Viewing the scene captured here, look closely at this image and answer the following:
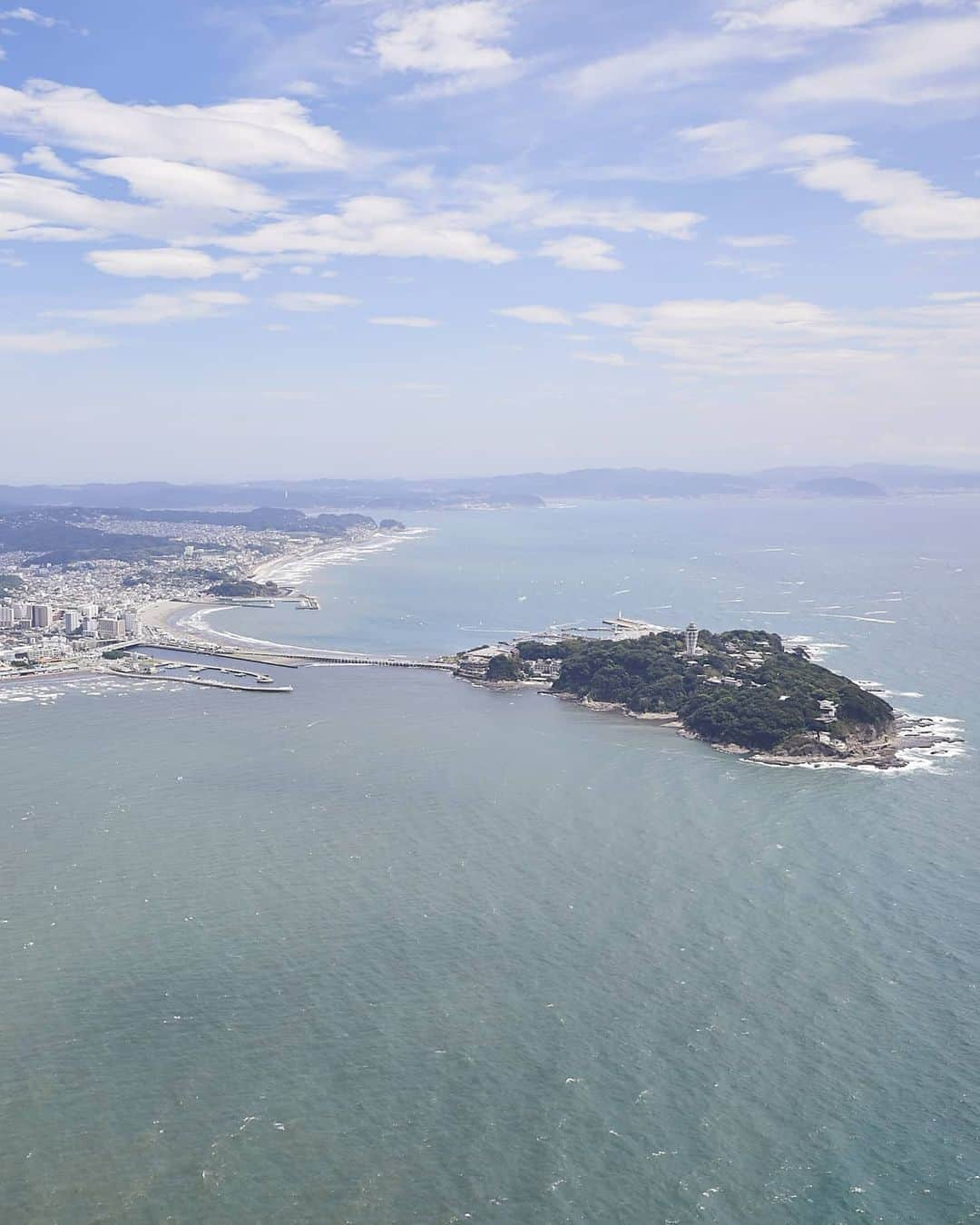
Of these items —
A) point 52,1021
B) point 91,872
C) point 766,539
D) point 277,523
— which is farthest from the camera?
point 277,523

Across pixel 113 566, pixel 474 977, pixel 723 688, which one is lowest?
pixel 474 977

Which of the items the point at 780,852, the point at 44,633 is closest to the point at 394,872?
the point at 780,852

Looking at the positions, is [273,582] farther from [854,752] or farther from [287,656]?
[854,752]

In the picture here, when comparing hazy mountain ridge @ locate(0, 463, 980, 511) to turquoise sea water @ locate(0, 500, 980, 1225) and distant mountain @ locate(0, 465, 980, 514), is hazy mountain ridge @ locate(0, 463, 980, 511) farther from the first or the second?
turquoise sea water @ locate(0, 500, 980, 1225)

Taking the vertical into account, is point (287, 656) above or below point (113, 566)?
Result: below

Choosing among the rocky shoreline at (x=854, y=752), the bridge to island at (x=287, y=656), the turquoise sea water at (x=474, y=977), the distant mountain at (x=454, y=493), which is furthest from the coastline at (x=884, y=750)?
the distant mountain at (x=454, y=493)

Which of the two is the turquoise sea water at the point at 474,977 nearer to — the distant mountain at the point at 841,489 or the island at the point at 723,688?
the island at the point at 723,688

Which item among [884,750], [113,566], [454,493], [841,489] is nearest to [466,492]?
[454,493]

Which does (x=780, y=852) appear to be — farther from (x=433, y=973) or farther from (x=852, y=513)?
(x=852, y=513)
